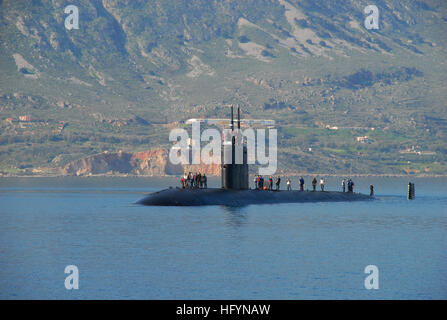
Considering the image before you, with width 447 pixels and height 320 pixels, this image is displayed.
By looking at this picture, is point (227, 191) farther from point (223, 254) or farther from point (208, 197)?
point (223, 254)

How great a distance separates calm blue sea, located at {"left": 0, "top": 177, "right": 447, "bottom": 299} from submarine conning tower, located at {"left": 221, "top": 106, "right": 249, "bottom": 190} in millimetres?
2710

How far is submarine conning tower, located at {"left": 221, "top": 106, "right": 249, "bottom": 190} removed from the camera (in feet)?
238

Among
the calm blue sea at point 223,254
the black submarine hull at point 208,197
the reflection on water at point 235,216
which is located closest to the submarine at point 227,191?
the black submarine hull at point 208,197

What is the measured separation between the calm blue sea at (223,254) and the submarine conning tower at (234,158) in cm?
271

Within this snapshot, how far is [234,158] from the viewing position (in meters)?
72.6

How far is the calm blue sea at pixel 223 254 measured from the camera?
37188mm

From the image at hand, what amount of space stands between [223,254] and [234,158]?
26.0m

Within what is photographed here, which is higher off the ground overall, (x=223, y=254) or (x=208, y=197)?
(x=208, y=197)

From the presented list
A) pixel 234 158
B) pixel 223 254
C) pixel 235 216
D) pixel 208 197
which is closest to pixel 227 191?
pixel 208 197

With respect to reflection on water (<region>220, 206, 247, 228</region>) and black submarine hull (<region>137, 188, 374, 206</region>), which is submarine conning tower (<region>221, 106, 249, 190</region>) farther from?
reflection on water (<region>220, 206, 247, 228</region>)
